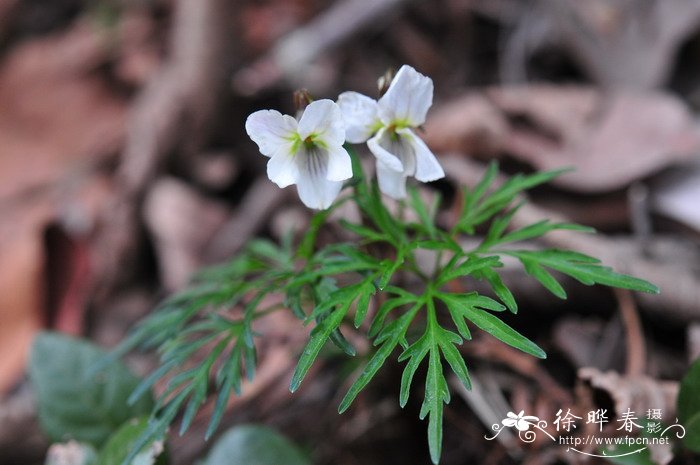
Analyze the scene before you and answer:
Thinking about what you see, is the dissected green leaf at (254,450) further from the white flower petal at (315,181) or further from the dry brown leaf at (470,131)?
the dry brown leaf at (470,131)

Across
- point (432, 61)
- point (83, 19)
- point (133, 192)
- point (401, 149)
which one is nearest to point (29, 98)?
point (83, 19)

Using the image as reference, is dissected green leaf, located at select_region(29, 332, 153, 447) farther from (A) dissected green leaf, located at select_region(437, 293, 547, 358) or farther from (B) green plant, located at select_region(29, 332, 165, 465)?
(A) dissected green leaf, located at select_region(437, 293, 547, 358)

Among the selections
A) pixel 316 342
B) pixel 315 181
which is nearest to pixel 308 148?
pixel 315 181

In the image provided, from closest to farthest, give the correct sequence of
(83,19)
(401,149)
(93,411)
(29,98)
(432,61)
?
(401,149), (93,411), (432,61), (29,98), (83,19)

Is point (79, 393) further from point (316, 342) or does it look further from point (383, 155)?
point (383, 155)

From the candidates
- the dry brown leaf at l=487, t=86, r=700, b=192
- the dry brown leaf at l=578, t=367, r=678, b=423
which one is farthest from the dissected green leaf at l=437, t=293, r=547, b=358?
the dry brown leaf at l=487, t=86, r=700, b=192

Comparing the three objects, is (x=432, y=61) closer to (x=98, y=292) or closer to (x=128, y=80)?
(x=128, y=80)
